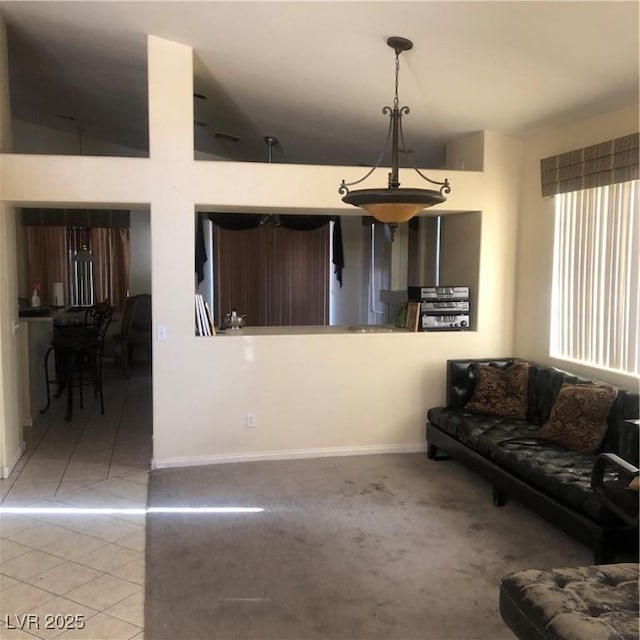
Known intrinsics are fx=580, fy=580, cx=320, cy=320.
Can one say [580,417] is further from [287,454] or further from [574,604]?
[287,454]

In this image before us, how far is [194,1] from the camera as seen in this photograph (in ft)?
10.9

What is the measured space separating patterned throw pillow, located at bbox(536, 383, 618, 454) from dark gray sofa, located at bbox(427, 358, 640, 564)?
0.17 feet

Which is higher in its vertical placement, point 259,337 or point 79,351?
point 259,337

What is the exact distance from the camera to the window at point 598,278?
145 inches

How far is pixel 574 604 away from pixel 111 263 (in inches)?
300

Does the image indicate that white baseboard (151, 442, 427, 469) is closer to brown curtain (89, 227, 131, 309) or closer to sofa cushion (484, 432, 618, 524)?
sofa cushion (484, 432, 618, 524)

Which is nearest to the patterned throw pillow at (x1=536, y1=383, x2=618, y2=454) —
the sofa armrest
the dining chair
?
the sofa armrest

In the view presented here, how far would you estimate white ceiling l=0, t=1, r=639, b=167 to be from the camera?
2982 millimetres

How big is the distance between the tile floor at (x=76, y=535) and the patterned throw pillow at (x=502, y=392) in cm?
247

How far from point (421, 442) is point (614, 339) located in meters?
1.70

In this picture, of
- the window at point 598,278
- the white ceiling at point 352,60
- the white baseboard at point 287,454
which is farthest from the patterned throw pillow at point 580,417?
the white ceiling at point 352,60

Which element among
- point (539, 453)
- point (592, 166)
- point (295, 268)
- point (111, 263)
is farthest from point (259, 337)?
point (111, 263)

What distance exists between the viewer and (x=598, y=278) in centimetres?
398

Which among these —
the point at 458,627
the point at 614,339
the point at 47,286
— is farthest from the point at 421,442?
the point at 47,286
